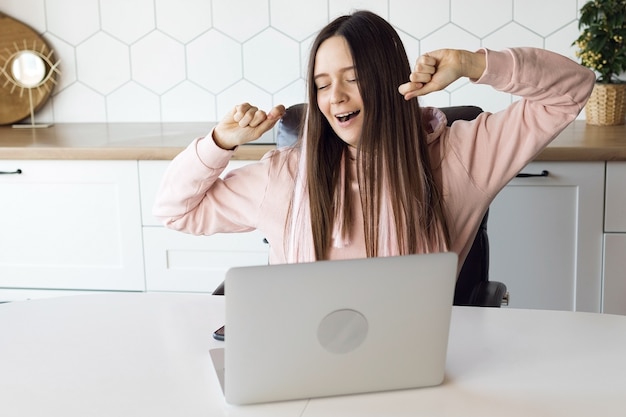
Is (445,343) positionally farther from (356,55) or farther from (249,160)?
(249,160)

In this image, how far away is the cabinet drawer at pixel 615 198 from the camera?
7.84 ft

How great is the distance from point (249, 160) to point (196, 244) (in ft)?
1.00

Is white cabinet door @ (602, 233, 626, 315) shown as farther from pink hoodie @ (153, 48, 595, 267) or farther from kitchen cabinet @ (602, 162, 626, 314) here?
pink hoodie @ (153, 48, 595, 267)

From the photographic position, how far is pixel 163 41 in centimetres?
301

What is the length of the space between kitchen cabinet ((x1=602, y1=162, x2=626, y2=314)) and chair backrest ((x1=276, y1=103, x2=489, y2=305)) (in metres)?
0.53

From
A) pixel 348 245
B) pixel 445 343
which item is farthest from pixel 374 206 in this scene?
pixel 445 343

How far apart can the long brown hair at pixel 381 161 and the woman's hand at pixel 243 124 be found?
0.42ft

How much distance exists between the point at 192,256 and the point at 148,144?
0.34 metres

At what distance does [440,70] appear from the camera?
5.02ft

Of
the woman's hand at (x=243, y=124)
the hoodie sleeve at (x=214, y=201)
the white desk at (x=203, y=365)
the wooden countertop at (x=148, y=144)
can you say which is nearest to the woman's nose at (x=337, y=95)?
the woman's hand at (x=243, y=124)

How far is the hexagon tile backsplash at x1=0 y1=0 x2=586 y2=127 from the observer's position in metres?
2.85

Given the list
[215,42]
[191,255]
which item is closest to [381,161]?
[191,255]

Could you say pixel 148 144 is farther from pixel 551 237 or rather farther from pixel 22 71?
pixel 551 237

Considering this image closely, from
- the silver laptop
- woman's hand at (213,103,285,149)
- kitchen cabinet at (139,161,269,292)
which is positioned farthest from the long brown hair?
kitchen cabinet at (139,161,269,292)
